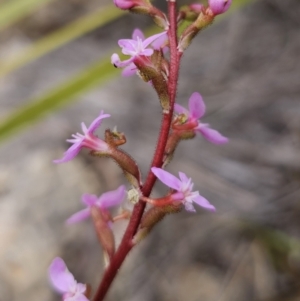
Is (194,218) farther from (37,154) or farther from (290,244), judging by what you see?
(37,154)

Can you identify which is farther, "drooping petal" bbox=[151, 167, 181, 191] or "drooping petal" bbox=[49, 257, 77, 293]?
"drooping petal" bbox=[49, 257, 77, 293]

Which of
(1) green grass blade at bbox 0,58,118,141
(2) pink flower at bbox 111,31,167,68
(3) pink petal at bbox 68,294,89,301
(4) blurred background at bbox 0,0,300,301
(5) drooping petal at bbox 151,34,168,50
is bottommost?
(4) blurred background at bbox 0,0,300,301

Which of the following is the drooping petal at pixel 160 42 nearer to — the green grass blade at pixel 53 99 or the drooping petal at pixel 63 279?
the drooping petal at pixel 63 279

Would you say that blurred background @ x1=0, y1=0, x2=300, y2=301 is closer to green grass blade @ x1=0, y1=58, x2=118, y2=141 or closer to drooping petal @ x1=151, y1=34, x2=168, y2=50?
green grass blade @ x1=0, y1=58, x2=118, y2=141

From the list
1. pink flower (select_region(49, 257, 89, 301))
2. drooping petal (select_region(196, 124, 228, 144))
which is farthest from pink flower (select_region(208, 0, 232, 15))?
pink flower (select_region(49, 257, 89, 301))

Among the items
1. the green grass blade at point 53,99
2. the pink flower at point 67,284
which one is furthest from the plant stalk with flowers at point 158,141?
the green grass blade at point 53,99

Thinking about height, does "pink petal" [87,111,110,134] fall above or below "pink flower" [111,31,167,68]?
below

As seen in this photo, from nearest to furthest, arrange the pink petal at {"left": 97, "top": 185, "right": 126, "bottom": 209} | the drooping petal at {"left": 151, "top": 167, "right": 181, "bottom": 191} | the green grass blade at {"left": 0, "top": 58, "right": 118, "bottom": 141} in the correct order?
the drooping petal at {"left": 151, "top": 167, "right": 181, "bottom": 191} < the pink petal at {"left": 97, "top": 185, "right": 126, "bottom": 209} < the green grass blade at {"left": 0, "top": 58, "right": 118, "bottom": 141}
